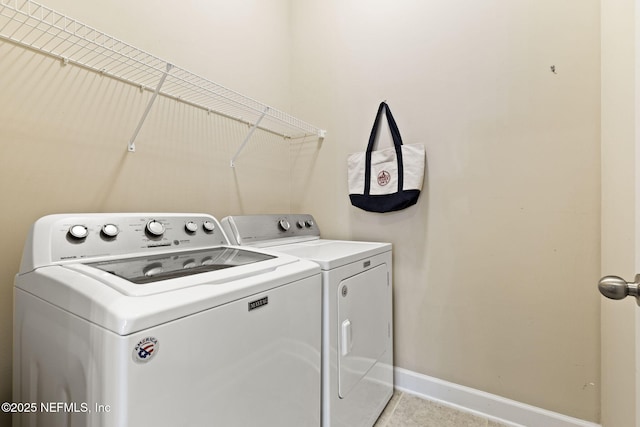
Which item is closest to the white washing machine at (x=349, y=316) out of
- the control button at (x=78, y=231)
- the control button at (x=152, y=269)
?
the control button at (x=152, y=269)

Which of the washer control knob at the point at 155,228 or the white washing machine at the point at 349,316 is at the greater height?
the washer control knob at the point at 155,228

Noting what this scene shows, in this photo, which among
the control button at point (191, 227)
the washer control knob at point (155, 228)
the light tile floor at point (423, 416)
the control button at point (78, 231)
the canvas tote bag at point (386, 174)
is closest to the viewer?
the control button at point (78, 231)

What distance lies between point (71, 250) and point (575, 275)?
202 cm

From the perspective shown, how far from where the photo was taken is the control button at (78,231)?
0.92 meters

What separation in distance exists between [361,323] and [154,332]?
3.21 feet

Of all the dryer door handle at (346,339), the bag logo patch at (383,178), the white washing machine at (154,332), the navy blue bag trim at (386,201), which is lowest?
the dryer door handle at (346,339)

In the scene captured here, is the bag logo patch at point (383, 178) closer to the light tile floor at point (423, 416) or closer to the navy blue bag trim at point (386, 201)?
the navy blue bag trim at point (386, 201)

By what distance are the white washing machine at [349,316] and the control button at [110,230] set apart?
0.52 metres

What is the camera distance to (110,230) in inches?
39.5

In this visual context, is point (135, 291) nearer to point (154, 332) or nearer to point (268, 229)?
point (154, 332)

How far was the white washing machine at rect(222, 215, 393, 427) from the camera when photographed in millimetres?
1131

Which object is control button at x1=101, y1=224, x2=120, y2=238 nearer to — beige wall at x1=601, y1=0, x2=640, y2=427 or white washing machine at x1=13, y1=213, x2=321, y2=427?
white washing machine at x1=13, y1=213, x2=321, y2=427

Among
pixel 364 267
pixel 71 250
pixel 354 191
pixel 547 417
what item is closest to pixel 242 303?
pixel 71 250

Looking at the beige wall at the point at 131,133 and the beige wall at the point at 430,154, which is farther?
the beige wall at the point at 430,154
